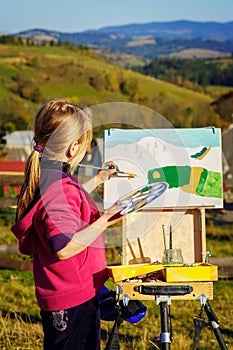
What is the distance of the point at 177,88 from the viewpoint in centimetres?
12194

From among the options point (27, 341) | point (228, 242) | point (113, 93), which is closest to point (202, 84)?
point (113, 93)

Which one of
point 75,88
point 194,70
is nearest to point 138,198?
point 75,88

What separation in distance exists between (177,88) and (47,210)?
12084 centimetres

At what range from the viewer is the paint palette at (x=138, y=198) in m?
2.75

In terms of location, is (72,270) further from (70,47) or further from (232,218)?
(70,47)

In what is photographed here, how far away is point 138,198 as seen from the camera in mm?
2863

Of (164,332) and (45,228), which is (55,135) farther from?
(164,332)

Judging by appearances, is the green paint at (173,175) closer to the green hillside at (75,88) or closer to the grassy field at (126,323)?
the grassy field at (126,323)

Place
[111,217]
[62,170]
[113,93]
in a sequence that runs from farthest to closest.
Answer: [113,93] → [62,170] → [111,217]

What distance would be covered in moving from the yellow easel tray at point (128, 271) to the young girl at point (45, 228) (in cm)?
11

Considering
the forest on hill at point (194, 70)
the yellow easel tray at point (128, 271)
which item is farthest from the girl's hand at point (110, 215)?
the forest on hill at point (194, 70)

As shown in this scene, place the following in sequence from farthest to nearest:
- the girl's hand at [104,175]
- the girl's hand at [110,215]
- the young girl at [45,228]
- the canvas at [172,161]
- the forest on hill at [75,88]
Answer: the forest on hill at [75,88]
the canvas at [172,161]
the girl's hand at [104,175]
the young girl at [45,228]
the girl's hand at [110,215]

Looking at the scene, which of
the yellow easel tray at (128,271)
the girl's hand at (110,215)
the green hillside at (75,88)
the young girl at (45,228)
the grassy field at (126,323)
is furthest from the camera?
the green hillside at (75,88)

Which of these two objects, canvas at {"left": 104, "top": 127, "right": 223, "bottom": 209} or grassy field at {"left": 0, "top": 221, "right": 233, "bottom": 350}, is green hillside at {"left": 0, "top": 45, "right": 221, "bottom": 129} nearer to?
grassy field at {"left": 0, "top": 221, "right": 233, "bottom": 350}
